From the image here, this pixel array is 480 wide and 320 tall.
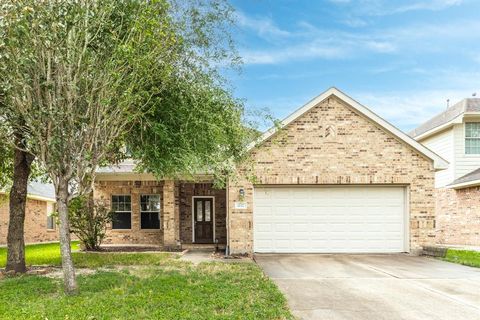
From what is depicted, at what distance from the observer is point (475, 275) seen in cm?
954

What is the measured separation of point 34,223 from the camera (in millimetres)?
21719

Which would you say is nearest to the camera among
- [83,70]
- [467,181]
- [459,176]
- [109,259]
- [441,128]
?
[83,70]

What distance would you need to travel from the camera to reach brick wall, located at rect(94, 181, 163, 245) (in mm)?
16297

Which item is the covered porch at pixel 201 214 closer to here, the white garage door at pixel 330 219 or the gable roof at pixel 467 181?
the white garage door at pixel 330 219

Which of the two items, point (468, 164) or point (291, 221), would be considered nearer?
point (291, 221)

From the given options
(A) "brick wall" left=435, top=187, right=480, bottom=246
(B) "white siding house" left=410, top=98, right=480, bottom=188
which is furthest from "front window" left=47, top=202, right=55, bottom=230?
(B) "white siding house" left=410, top=98, right=480, bottom=188

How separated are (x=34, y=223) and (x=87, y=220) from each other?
9.60 metres

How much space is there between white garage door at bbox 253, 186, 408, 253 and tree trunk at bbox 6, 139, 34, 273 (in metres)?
6.98

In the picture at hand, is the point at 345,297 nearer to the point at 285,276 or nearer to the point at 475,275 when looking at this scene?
the point at 285,276

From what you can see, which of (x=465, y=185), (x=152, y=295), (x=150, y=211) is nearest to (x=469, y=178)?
(x=465, y=185)

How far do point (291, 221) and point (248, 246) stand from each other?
173 cm

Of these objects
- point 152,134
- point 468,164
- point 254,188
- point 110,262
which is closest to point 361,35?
point 468,164

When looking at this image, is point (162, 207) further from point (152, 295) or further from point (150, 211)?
point (152, 295)

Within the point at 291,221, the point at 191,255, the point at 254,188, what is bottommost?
the point at 191,255
